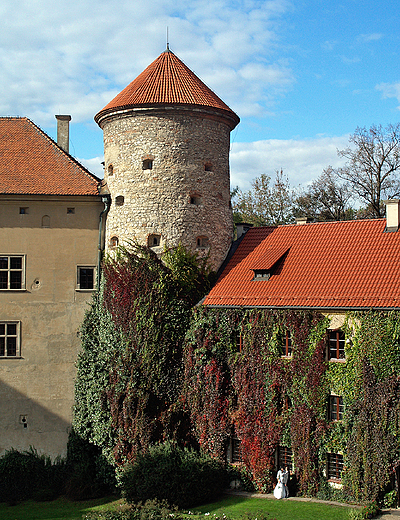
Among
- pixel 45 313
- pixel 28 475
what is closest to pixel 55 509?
pixel 28 475

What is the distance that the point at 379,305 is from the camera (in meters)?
18.6

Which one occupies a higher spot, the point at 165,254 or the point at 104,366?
the point at 165,254

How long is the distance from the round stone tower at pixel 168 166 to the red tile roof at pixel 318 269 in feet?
5.17

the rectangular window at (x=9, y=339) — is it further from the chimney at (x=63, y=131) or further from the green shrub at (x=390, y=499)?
the green shrub at (x=390, y=499)

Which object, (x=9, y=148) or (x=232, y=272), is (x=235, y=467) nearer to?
(x=232, y=272)

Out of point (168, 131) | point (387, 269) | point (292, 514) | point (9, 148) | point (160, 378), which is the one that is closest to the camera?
point (292, 514)

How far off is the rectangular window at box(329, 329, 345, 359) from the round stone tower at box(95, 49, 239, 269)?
5.76 meters

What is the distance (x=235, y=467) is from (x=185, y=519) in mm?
3682

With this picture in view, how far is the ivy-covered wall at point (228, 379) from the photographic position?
18.5 m

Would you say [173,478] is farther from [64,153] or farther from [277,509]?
[64,153]

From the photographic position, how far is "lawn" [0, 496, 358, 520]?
1773 cm

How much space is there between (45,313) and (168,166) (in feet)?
24.9

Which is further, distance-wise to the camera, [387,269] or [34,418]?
[34,418]

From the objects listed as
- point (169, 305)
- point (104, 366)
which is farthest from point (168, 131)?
point (104, 366)
